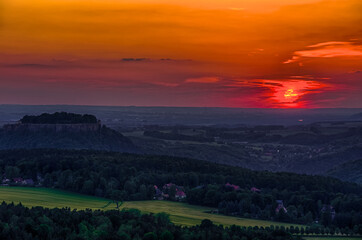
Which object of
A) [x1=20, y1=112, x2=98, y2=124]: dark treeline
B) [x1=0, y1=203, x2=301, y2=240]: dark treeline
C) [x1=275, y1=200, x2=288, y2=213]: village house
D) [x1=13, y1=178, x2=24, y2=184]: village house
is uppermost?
[x1=20, y1=112, x2=98, y2=124]: dark treeline

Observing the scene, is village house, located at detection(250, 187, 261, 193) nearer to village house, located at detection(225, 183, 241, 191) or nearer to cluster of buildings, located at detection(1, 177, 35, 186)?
village house, located at detection(225, 183, 241, 191)

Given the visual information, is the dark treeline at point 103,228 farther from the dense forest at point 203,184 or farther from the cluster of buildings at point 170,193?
the cluster of buildings at point 170,193

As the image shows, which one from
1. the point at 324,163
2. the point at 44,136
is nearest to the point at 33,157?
the point at 44,136

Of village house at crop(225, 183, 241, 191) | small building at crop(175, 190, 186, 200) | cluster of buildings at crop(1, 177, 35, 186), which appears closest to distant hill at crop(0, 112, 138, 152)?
cluster of buildings at crop(1, 177, 35, 186)

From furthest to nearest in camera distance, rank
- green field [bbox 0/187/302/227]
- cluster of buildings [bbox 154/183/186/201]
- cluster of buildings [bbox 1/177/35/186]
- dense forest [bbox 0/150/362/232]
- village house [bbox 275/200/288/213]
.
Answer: cluster of buildings [bbox 1/177/35/186]
cluster of buildings [bbox 154/183/186/201]
dense forest [bbox 0/150/362/232]
village house [bbox 275/200/288/213]
green field [bbox 0/187/302/227]

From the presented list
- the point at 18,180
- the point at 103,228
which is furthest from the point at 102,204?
the point at 103,228

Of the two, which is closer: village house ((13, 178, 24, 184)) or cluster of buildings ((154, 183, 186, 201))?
cluster of buildings ((154, 183, 186, 201))
